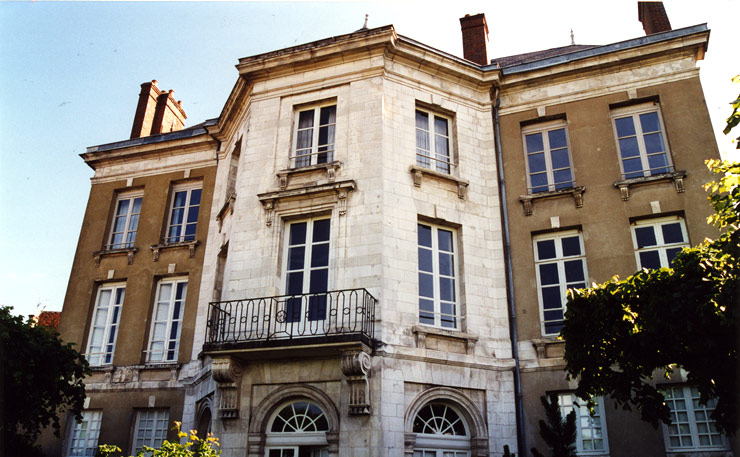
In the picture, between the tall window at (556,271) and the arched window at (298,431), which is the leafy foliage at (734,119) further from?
the arched window at (298,431)

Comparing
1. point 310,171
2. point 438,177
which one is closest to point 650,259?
point 438,177

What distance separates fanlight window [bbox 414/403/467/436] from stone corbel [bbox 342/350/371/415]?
1236 mm

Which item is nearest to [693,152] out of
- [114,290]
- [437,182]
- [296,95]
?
[437,182]

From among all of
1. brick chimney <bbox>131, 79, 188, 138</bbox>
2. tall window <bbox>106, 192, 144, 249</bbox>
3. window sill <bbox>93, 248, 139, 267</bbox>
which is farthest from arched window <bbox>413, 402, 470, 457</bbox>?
brick chimney <bbox>131, 79, 188, 138</bbox>

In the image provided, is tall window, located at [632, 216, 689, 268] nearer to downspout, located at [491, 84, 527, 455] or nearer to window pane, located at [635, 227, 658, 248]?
window pane, located at [635, 227, 658, 248]

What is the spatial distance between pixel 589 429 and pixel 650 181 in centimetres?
500

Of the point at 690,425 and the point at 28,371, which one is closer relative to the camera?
the point at 28,371

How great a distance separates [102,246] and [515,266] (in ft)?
35.3

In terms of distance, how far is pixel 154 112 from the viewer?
1914 cm

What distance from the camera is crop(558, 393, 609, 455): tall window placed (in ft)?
35.7

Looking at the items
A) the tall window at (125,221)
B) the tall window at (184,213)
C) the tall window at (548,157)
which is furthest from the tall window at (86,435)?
the tall window at (548,157)

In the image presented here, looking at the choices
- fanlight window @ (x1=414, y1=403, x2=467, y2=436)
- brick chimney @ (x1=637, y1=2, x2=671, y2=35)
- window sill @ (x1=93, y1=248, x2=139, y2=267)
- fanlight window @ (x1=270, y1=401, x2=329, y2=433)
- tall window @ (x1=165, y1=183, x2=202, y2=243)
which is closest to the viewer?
fanlight window @ (x1=270, y1=401, x2=329, y2=433)

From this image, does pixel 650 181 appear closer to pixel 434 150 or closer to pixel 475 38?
pixel 434 150

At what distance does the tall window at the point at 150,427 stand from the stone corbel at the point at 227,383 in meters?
3.81
